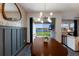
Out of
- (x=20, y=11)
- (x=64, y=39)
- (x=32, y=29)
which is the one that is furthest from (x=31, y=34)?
(x=64, y=39)

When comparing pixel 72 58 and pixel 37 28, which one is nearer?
pixel 72 58

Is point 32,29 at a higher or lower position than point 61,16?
lower

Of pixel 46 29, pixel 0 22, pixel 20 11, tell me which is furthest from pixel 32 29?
pixel 0 22

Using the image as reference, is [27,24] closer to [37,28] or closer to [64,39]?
[37,28]

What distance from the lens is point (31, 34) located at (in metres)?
3.43

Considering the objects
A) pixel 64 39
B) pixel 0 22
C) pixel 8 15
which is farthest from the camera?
pixel 64 39

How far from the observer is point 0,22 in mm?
2771

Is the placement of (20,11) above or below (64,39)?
above

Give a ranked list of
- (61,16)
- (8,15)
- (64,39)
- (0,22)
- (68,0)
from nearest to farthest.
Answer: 1. (68,0)
2. (0,22)
3. (8,15)
4. (61,16)
5. (64,39)

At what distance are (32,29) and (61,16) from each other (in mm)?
825

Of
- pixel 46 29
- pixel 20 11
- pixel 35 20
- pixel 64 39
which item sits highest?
pixel 20 11

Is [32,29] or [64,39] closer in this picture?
[32,29]

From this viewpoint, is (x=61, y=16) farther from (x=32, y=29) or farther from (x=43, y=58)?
(x=43, y=58)

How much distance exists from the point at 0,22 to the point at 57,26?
1.49 m
